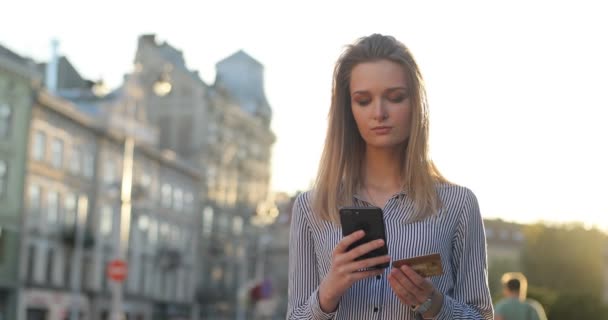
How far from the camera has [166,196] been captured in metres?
66.6

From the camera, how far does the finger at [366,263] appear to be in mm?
3035

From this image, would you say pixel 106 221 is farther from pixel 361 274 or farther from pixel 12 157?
pixel 361 274

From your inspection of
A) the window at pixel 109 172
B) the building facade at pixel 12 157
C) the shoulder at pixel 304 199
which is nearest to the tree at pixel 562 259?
the window at pixel 109 172

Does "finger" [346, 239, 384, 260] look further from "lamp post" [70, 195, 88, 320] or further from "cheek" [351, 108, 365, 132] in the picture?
"lamp post" [70, 195, 88, 320]

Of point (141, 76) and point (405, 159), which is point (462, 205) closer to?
point (405, 159)

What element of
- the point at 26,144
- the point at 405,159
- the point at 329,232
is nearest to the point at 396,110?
the point at 405,159

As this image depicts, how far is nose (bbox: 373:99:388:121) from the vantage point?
11.1ft

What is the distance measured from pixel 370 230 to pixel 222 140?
7524 cm

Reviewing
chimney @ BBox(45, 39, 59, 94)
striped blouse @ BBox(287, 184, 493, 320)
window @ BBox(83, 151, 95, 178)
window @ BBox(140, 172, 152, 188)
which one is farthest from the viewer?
window @ BBox(140, 172, 152, 188)

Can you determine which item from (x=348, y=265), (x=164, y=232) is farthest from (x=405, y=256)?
(x=164, y=232)

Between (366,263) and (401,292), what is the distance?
0.12m

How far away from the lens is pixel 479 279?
337 cm

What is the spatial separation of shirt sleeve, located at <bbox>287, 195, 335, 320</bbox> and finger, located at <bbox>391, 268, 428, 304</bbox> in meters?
0.49

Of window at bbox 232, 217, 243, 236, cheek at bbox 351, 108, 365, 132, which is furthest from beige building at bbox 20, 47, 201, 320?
cheek at bbox 351, 108, 365, 132
